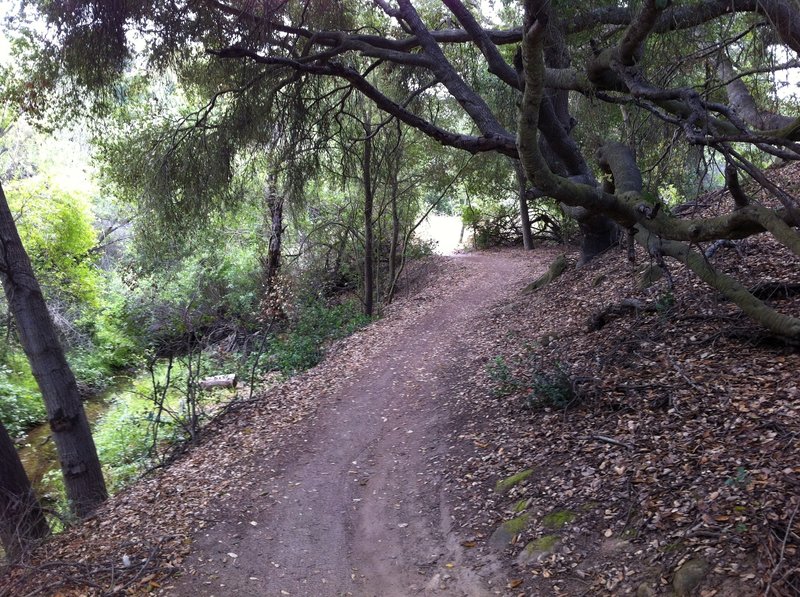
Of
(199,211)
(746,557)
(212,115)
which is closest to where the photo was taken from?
(746,557)

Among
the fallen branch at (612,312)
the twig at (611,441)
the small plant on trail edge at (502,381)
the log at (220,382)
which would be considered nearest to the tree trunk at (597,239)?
the fallen branch at (612,312)

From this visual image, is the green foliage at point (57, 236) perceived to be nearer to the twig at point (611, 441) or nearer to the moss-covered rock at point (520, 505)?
the moss-covered rock at point (520, 505)

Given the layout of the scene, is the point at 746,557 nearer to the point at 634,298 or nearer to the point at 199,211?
the point at 634,298

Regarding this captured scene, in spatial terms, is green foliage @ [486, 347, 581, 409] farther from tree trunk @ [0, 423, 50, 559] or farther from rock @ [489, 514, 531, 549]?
tree trunk @ [0, 423, 50, 559]

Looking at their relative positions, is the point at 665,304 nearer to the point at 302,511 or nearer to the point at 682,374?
the point at 682,374

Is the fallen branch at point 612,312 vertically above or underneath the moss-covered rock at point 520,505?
above

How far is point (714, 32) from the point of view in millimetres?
6980

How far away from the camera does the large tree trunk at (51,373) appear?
6.63 metres

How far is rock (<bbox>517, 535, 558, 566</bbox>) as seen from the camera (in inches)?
159

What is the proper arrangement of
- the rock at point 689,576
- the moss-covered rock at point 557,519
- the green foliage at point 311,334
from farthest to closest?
the green foliage at point 311,334
the moss-covered rock at point 557,519
the rock at point 689,576

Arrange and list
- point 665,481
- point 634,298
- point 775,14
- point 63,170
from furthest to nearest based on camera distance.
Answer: point 63,170 → point 634,298 → point 775,14 → point 665,481

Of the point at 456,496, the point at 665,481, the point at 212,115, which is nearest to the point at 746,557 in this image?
the point at 665,481

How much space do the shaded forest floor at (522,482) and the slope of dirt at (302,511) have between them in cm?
2

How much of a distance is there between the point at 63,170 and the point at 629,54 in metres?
17.7
